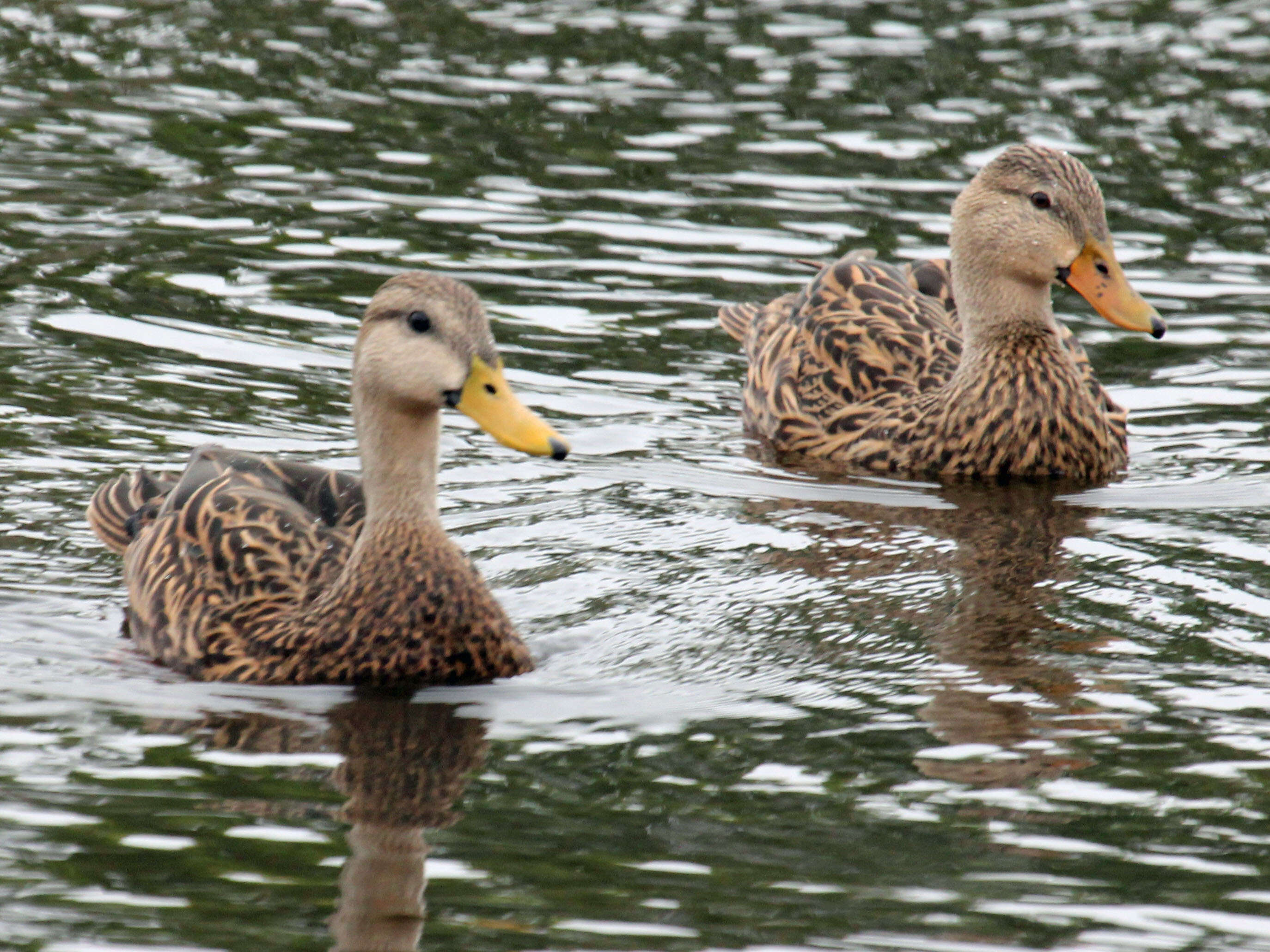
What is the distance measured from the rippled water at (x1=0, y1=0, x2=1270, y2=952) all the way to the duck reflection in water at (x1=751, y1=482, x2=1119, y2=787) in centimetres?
3

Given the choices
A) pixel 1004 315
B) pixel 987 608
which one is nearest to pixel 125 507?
pixel 987 608

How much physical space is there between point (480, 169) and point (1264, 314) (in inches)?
196

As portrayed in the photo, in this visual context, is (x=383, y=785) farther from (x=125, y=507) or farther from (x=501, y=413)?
(x=125, y=507)

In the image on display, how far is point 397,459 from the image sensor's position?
7.88 meters

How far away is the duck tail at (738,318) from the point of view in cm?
1252

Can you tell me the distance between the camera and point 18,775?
6.71m

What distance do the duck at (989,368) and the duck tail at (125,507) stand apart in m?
3.22

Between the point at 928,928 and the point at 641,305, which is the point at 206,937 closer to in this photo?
the point at 928,928

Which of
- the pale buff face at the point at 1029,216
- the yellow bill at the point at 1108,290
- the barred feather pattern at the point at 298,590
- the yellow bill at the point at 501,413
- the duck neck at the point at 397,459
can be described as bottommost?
the barred feather pattern at the point at 298,590

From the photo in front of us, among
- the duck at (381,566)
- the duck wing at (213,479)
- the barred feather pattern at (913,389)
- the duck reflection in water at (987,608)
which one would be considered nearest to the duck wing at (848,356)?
the barred feather pattern at (913,389)

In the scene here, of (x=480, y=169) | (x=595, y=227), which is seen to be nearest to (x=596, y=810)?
(x=595, y=227)

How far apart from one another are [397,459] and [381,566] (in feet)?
1.19

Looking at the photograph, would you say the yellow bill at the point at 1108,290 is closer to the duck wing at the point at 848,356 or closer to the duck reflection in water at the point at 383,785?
the duck wing at the point at 848,356

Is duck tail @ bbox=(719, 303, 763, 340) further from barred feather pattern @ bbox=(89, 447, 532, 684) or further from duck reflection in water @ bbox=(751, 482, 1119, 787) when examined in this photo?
barred feather pattern @ bbox=(89, 447, 532, 684)
